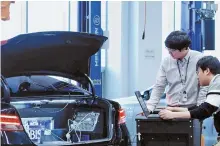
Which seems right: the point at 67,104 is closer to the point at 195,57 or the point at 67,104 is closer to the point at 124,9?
the point at 195,57

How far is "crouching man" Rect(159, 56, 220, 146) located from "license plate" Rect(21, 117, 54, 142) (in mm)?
877

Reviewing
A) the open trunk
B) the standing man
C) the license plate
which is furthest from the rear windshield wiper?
the standing man

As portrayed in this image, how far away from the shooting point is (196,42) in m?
9.91

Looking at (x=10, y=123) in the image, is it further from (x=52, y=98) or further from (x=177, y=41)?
(x=177, y=41)

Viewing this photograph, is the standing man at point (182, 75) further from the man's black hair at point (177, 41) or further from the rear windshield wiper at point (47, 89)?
the rear windshield wiper at point (47, 89)

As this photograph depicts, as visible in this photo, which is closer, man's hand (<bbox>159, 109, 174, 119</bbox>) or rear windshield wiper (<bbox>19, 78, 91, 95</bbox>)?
man's hand (<bbox>159, 109, 174, 119</bbox>)

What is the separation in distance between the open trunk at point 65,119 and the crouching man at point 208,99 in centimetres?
55

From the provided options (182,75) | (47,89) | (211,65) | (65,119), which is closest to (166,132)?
(211,65)

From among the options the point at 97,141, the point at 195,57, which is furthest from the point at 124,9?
the point at 97,141

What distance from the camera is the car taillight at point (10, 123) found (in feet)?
9.52

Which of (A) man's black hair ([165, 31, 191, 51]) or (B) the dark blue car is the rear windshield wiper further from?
(A) man's black hair ([165, 31, 191, 51])

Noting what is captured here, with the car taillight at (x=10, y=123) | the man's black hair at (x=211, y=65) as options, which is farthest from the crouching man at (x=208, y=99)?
the car taillight at (x=10, y=123)

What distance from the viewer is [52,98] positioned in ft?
11.0

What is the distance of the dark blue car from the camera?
3.07 meters
